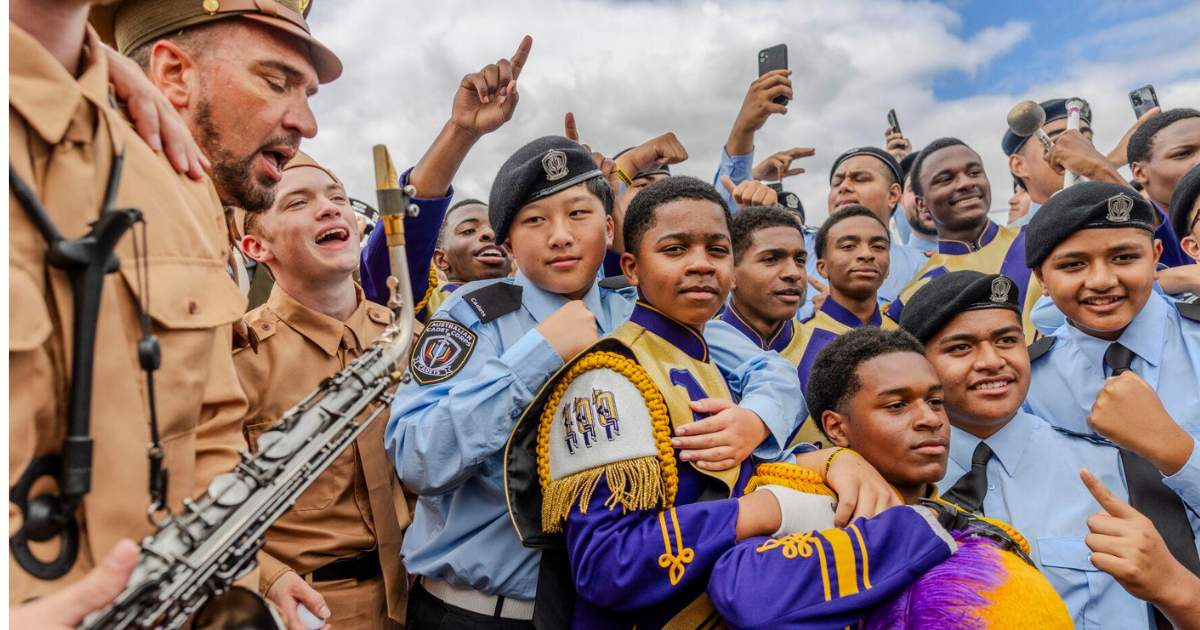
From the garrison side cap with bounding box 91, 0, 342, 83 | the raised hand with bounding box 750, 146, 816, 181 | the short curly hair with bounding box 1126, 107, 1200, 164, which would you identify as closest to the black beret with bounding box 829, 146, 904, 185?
the raised hand with bounding box 750, 146, 816, 181

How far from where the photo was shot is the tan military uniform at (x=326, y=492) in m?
3.16

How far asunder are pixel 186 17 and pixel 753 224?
3530 millimetres

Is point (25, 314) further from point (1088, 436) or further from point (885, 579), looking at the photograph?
point (1088, 436)

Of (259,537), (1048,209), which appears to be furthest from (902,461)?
(259,537)

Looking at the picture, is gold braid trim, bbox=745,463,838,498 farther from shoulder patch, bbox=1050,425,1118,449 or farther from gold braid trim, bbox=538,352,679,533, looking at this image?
shoulder patch, bbox=1050,425,1118,449

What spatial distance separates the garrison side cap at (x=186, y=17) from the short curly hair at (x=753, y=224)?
9.98ft

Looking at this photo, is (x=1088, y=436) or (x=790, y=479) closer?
(x=790, y=479)

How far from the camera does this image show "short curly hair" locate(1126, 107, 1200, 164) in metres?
5.34

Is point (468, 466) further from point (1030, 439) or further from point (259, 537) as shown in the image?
point (1030, 439)

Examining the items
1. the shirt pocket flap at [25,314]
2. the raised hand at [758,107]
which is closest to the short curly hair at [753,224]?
the raised hand at [758,107]

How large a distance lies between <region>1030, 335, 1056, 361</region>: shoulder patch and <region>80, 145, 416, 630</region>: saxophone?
336cm

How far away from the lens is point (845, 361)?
129 inches

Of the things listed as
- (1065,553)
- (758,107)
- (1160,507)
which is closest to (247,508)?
(1065,553)

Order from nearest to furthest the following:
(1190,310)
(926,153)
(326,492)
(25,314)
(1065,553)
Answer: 1. (25,314)
2. (1065,553)
3. (326,492)
4. (1190,310)
5. (926,153)
